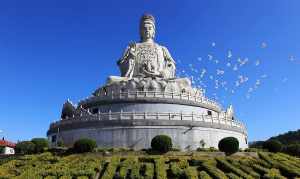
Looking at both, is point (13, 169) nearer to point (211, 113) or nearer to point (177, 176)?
point (177, 176)

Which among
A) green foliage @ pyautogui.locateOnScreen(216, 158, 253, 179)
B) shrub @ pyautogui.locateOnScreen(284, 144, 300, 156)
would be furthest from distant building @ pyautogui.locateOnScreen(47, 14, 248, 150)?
green foliage @ pyautogui.locateOnScreen(216, 158, 253, 179)

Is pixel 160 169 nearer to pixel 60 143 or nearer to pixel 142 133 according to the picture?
pixel 142 133

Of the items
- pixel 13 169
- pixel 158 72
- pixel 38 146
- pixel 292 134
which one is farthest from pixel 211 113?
pixel 292 134

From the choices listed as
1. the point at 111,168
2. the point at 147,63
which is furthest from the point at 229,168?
the point at 147,63

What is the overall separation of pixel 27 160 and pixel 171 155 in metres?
10.3

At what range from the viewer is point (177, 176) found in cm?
2498

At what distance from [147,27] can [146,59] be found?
6288 millimetres

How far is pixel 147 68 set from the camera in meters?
50.8

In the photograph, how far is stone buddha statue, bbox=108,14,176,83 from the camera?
5078cm

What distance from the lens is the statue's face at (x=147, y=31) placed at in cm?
5575

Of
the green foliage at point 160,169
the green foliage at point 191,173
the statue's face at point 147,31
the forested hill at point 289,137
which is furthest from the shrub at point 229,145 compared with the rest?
the forested hill at point 289,137

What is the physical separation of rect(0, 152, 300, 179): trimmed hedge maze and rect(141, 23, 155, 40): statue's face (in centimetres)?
2819

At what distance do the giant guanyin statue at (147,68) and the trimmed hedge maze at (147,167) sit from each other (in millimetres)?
15121

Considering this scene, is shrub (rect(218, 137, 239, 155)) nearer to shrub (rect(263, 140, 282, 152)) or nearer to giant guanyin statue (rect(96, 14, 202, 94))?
shrub (rect(263, 140, 282, 152))
